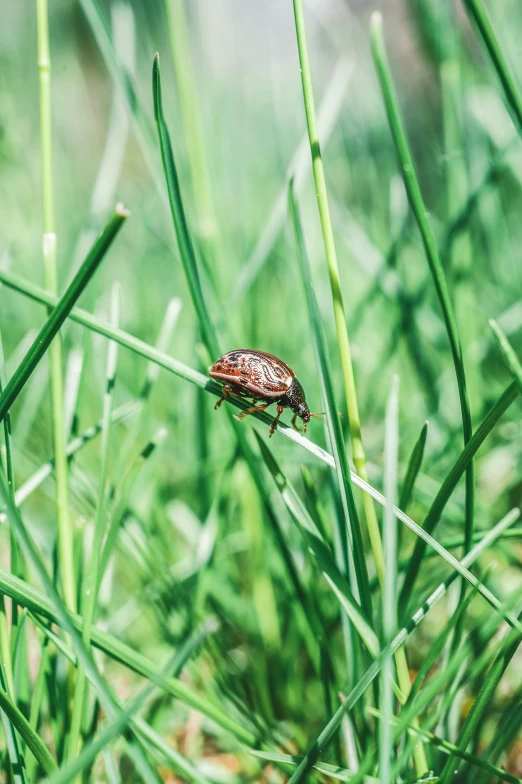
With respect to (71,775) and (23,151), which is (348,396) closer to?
(71,775)

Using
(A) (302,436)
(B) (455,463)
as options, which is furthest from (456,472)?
(A) (302,436)

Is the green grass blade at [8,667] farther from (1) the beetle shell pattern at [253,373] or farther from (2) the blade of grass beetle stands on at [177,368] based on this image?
(1) the beetle shell pattern at [253,373]

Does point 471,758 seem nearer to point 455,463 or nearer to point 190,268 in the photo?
point 455,463

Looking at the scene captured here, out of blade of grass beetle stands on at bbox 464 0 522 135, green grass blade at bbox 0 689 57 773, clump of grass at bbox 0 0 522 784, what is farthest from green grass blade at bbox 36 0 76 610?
blade of grass beetle stands on at bbox 464 0 522 135

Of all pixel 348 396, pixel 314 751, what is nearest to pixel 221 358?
pixel 348 396

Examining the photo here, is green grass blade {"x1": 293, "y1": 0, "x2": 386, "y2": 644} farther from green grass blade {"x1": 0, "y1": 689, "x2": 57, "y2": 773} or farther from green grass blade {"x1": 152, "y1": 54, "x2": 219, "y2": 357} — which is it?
green grass blade {"x1": 0, "y1": 689, "x2": 57, "y2": 773}

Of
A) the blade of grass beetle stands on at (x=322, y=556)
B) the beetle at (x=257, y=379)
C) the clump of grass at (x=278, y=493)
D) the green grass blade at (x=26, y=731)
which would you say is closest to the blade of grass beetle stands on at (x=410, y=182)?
the clump of grass at (x=278, y=493)

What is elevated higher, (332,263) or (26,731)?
(332,263)
